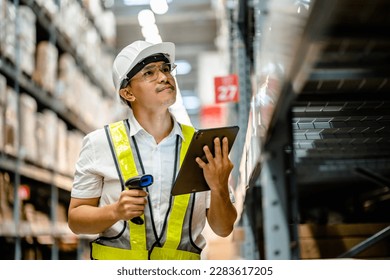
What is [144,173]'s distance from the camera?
1.37m

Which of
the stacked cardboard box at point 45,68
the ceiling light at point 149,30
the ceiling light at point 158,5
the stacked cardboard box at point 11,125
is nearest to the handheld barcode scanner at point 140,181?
the ceiling light at point 149,30

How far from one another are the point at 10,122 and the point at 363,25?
1866mm

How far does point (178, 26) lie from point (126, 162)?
1.28 meters

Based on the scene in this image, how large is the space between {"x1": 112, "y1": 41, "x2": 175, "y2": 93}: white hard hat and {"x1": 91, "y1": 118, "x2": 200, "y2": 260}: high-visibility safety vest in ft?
0.37

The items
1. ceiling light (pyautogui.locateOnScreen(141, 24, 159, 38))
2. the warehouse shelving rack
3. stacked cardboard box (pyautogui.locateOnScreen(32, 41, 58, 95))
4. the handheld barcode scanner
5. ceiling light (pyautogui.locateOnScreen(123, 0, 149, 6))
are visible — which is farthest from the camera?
stacked cardboard box (pyautogui.locateOnScreen(32, 41, 58, 95))

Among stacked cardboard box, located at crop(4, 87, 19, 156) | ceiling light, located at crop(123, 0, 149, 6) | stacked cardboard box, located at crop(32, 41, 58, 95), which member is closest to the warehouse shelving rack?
ceiling light, located at crop(123, 0, 149, 6)

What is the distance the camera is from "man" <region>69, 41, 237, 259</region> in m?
1.36

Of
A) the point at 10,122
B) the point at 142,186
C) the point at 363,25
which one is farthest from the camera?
the point at 10,122

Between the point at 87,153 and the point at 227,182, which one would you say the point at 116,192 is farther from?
the point at 227,182

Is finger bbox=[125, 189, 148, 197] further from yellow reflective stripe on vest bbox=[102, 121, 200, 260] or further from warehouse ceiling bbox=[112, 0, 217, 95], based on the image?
warehouse ceiling bbox=[112, 0, 217, 95]

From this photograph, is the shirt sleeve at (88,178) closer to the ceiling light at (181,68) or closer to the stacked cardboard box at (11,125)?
the ceiling light at (181,68)

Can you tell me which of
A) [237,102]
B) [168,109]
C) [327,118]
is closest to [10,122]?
[237,102]

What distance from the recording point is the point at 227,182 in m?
1.38

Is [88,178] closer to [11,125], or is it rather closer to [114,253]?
[114,253]
